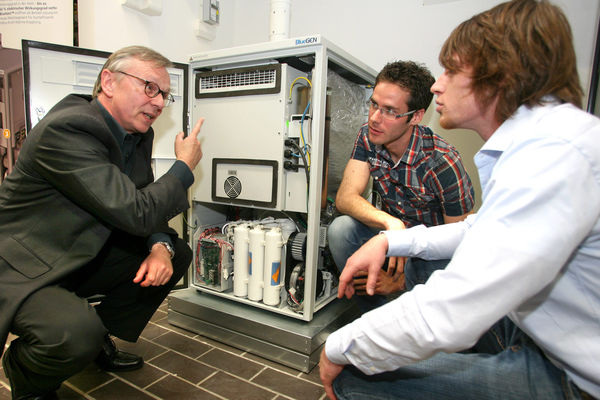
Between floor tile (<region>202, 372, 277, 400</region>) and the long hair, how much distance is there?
1160mm

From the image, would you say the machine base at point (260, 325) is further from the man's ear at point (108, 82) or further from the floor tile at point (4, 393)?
the man's ear at point (108, 82)

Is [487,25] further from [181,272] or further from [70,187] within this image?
[181,272]

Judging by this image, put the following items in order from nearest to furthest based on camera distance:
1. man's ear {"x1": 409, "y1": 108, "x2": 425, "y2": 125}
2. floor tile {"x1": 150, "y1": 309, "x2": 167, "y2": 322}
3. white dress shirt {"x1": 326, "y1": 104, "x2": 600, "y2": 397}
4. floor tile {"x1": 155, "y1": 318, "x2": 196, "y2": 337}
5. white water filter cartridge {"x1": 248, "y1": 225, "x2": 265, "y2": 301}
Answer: white dress shirt {"x1": 326, "y1": 104, "x2": 600, "y2": 397}, man's ear {"x1": 409, "y1": 108, "x2": 425, "y2": 125}, white water filter cartridge {"x1": 248, "y1": 225, "x2": 265, "y2": 301}, floor tile {"x1": 155, "y1": 318, "x2": 196, "y2": 337}, floor tile {"x1": 150, "y1": 309, "x2": 167, "y2": 322}

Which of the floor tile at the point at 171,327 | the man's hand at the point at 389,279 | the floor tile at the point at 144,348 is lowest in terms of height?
the floor tile at the point at 171,327

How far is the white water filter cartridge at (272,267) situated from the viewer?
1.60 meters

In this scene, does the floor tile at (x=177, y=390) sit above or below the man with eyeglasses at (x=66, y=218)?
below

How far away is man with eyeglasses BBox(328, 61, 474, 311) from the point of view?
4.71 feet

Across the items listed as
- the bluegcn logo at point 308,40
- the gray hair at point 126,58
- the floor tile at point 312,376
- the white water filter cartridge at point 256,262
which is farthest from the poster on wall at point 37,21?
the floor tile at point 312,376

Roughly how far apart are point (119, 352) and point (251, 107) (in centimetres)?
115

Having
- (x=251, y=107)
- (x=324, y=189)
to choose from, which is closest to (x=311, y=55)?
(x=251, y=107)

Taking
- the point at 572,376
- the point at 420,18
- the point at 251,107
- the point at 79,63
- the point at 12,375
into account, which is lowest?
the point at 12,375

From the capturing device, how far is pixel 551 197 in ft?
1.66

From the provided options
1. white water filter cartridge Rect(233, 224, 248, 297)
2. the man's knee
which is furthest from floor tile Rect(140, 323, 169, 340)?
the man's knee

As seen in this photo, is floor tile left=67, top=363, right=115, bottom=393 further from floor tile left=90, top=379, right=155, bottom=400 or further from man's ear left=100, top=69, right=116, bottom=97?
man's ear left=100, top=69, right=116, bottom=97
